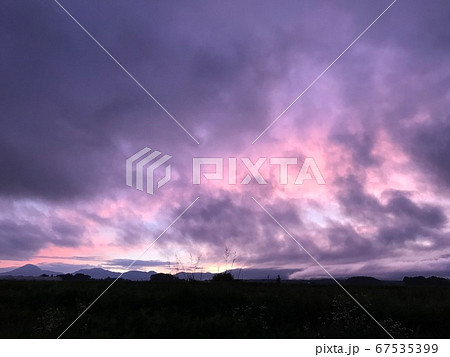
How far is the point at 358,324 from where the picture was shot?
1730 centimetres

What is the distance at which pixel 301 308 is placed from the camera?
1903cm

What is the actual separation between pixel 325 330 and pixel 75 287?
500 inches

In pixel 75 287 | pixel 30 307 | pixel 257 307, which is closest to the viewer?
pixel 257 307

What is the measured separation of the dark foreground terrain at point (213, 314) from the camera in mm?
16797

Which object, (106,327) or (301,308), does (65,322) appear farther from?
(301,308)

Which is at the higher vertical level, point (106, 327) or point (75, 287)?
point (75, 287)

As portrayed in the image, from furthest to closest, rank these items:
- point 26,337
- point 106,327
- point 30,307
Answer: point 30,307, point 106,327, point 26,337

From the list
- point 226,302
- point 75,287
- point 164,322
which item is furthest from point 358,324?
point 75,287

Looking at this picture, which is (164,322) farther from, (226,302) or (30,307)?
(30,307)

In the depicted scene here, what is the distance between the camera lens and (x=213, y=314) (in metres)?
19.0

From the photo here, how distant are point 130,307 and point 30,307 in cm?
472

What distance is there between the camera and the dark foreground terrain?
16.8 m
